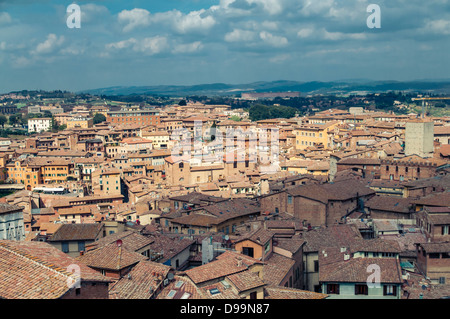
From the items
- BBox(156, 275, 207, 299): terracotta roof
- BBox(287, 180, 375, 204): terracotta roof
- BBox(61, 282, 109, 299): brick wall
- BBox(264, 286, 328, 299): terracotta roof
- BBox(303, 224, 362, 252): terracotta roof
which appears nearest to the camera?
BBox(61, 282, 109, 299): brick wall

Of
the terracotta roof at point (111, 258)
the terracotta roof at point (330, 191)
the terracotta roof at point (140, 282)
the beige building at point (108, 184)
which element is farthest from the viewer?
the beige building at point (108, 184)

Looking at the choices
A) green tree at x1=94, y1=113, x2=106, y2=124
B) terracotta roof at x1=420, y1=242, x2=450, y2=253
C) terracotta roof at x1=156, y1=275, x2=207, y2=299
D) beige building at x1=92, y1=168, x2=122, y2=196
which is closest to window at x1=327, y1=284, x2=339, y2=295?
terracotta roof at x1=420, y1=242, x2=450, y2=253

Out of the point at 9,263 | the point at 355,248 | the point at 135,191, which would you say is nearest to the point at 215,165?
the point at 135,191

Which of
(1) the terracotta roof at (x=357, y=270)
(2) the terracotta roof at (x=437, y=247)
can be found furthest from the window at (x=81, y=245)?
(2) the terracotta roof at (x=437, y=247)

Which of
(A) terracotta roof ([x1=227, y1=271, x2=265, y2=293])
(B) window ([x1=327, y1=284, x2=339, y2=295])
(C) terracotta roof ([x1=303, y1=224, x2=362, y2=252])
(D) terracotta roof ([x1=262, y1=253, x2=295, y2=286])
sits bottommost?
(B) window ([x1=327, y1=284, x2=339, y2=295])

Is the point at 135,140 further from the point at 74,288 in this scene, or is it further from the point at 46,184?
the point at 74,288

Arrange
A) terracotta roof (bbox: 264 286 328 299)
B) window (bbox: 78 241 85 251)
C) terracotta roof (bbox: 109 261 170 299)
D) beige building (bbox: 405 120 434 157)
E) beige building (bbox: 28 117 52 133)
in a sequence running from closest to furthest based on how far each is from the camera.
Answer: terracotta roof (bbox: 109 261 170 299)
terracotta roof (bbox: 264 286 328 299)
window (bbox: 78 241 85 251)
beige building (bbox: 405 120 434 157)
beige building (bbox: 28 117 52 133)

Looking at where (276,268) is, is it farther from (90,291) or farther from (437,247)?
(90,291)

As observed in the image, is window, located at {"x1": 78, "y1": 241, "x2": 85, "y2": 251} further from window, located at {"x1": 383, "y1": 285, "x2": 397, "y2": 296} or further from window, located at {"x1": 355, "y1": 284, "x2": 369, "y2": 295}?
window, located at {"x1": 383, "y1": 285, "x2": 397, "y2": 296}

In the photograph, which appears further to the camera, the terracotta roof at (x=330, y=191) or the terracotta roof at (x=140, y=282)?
the terracotta roof at (x=330, y=191)

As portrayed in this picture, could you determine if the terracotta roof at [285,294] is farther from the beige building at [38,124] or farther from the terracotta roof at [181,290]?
the beige building at [38,124]

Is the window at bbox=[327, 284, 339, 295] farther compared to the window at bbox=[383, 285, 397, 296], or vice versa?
the window at bbox=[327, 284, 339, 295]
